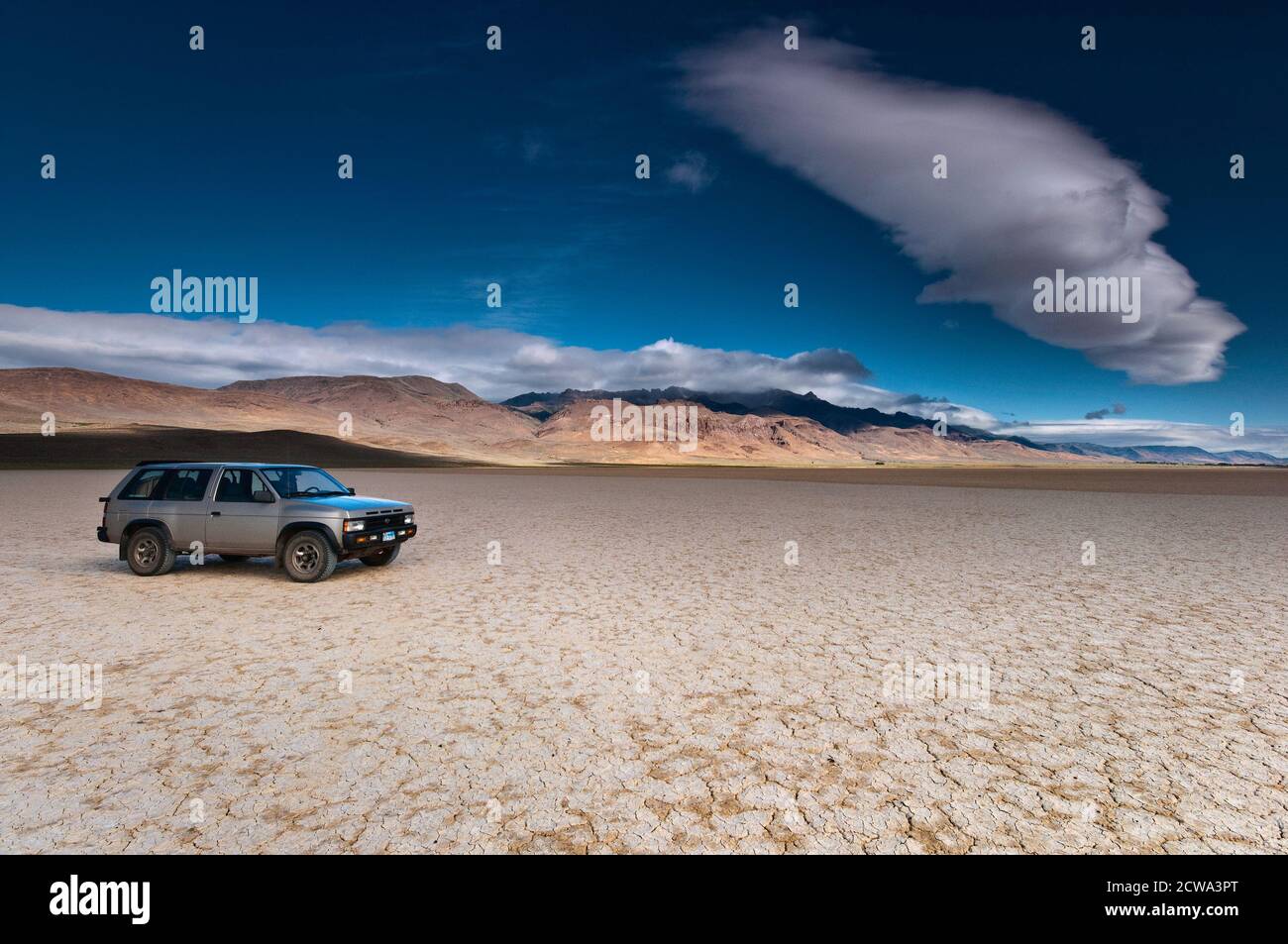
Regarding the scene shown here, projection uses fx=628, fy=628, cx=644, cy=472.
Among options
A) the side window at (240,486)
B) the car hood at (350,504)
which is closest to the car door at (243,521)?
the side window at (240,486)

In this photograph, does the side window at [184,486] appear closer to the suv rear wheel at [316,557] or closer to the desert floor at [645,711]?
the desert floor at [645,711]

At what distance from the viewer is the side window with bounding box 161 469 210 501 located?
11.2 metres

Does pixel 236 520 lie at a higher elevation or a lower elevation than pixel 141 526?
higher

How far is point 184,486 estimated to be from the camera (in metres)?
11.3

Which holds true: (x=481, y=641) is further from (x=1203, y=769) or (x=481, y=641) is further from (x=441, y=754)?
(x=1203, y=769)

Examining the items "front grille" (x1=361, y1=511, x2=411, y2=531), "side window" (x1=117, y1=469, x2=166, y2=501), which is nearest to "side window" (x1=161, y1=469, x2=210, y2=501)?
"side window" (x1=117, y1=469, x2=166, y2=501)

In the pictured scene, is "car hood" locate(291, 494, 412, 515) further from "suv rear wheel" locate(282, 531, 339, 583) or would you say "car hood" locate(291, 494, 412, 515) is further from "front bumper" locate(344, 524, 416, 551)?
"suv rear wheel" locate(282, 531, 339, 583)

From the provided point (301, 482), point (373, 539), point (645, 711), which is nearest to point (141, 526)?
point (301, 482)

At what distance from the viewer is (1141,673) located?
6781mm

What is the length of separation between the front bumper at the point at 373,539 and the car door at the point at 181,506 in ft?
8.63

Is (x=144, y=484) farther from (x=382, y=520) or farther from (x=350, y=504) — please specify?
(x=382, y=520)

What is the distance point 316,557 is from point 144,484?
141 inches

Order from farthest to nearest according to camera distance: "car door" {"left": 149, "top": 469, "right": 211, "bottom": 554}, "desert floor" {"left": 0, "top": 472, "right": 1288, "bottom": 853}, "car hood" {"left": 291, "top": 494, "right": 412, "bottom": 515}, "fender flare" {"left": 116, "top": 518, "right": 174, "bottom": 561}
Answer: "fender flare" {"left": 116, "top": 518, "right": 174, "bottom": 561} < "car door" {"left": 149, "top": 469, "right": 211, "bottom": 554} < "car hood" {"left": 291, "top": 494, "right": 412, "bottom": 515} < "desert floor" {"left": 0, "top": 472, "right": 1288, "bottom": 853}
